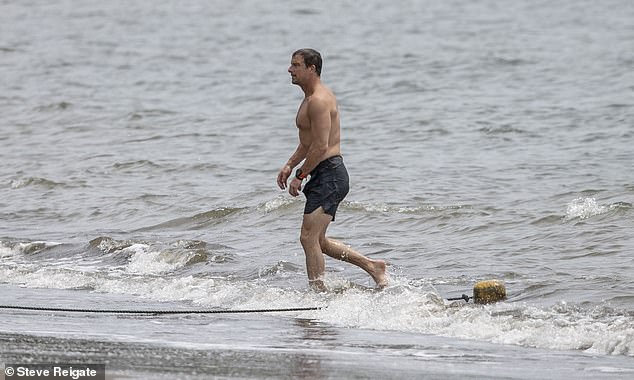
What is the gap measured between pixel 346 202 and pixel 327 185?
5002mm

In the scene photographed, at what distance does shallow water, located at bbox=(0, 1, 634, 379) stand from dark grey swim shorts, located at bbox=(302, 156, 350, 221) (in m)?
0.72

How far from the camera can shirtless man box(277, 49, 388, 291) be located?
9.13 meters

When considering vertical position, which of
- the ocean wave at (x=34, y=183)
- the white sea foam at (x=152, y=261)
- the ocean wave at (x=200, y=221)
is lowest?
the ocean wave at (x=34, y=183)

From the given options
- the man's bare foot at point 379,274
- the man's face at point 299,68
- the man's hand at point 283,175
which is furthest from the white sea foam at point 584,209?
the man's face at point 299,68

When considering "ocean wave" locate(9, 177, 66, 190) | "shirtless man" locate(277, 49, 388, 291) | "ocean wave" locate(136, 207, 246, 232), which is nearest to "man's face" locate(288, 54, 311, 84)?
"shirtless man" locate(277, 49, 388, 291)

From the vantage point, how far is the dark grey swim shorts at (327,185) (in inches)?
368

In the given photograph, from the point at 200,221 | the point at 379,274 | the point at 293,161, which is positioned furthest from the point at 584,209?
the point at 293,161

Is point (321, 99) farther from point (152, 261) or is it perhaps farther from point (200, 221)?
point (200, 221)

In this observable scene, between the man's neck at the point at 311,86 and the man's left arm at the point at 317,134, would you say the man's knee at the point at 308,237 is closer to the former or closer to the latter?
the man's left arm at the point at 317,134

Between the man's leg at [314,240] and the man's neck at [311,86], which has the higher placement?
the man's neck at [311,86]

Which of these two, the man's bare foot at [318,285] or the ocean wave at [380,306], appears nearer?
the ocean wave at [380,306]

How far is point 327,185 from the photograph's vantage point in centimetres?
934

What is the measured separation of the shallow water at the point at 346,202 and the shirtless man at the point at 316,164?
379mm

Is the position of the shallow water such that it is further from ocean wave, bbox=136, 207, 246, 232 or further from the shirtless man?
the shirtless man
